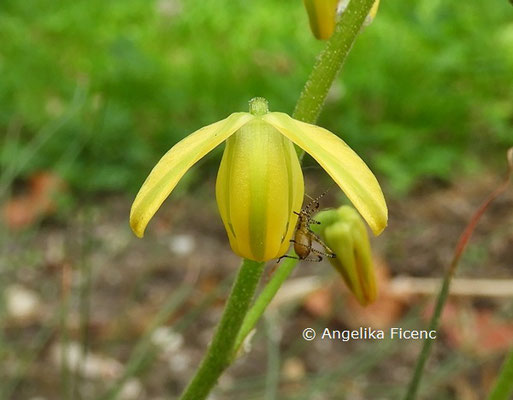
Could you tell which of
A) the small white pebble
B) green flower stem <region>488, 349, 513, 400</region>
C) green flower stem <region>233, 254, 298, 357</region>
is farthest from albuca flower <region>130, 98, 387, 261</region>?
the small white pebble

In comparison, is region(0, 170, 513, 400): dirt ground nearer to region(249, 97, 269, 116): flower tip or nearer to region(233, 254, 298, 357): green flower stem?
region(233, 254, 298, 357): green flower stem

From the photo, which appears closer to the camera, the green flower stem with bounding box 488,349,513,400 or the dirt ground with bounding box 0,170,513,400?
the green flower stem with bounding box 488,349,513,400

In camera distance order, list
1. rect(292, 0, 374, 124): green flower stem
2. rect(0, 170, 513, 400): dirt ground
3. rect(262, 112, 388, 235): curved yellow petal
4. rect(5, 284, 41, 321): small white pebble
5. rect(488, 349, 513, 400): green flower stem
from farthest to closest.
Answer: rect(5, 284, 41, 321): small white pebble < rect(0, 170, 513, 400): dirt ground < rect(488, 349, 513, 400): green flower stem < rect(292, 0, 374, 124): green flower stem < rect(262, 112, 388, 235): curved yellow petal

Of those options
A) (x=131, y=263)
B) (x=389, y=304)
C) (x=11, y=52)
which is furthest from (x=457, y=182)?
(x=11, y=52)

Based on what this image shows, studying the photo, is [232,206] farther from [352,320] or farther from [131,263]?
[131,263]

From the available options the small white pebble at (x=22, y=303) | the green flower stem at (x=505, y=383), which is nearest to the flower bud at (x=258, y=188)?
the green flower stem at (x=505, y=383)
